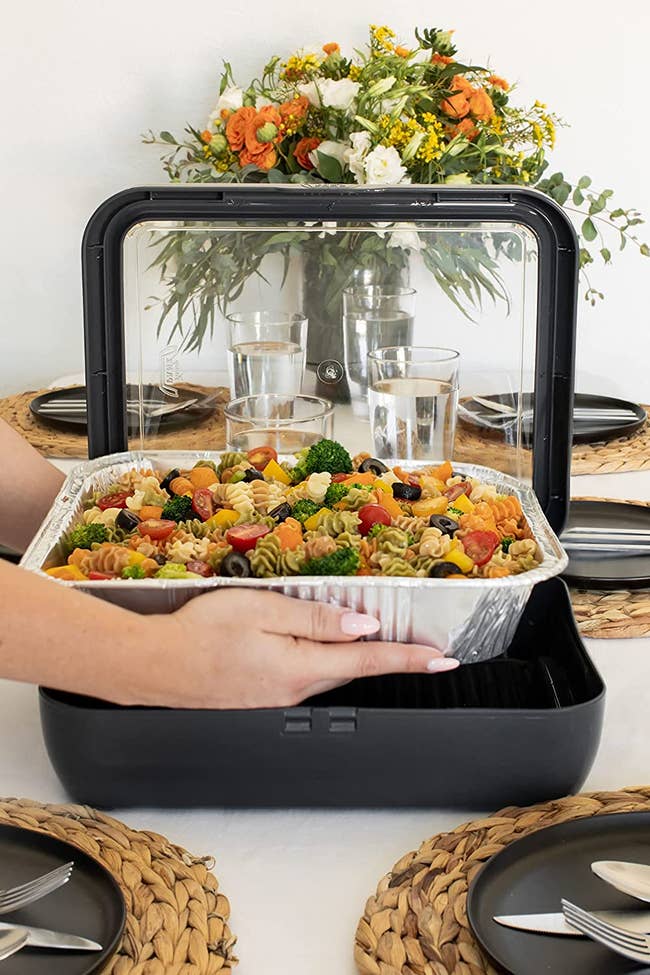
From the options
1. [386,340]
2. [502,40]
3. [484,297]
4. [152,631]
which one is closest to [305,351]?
[386,340]

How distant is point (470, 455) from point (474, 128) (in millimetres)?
1034

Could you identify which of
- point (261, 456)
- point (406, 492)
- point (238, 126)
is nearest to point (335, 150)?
point (238, 126)

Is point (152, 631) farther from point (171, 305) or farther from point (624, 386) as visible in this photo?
point (624, 386)

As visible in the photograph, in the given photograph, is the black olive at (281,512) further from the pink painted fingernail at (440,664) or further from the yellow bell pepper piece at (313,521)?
the pink painted fingernail at (440,664)

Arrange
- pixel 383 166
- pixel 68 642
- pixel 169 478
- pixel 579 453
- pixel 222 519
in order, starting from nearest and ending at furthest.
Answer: pixel 68 642 → pixel 222 519 → pixel 169 478 → pixel 579 453 → pixel 383 166

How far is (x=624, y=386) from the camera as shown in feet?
9.48

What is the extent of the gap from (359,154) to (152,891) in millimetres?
1446

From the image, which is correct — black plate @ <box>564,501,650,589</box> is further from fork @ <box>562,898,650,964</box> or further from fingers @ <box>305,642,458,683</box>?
fork @ <box>562,898,650,964</box>

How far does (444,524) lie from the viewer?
0.98m

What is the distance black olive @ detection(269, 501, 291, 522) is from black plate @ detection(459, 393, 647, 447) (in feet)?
1.01

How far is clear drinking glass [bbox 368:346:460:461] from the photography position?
4.12 feet

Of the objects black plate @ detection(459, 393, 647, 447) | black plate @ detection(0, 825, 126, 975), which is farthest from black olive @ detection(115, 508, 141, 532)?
black plate @ detection(459, 393, 647, 447)

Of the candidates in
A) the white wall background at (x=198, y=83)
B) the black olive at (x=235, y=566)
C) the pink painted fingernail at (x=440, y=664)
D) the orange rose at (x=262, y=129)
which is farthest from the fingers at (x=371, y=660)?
the white wall background at (x=198, y=83)

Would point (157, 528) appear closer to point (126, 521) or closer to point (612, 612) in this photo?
point (126, 521)
